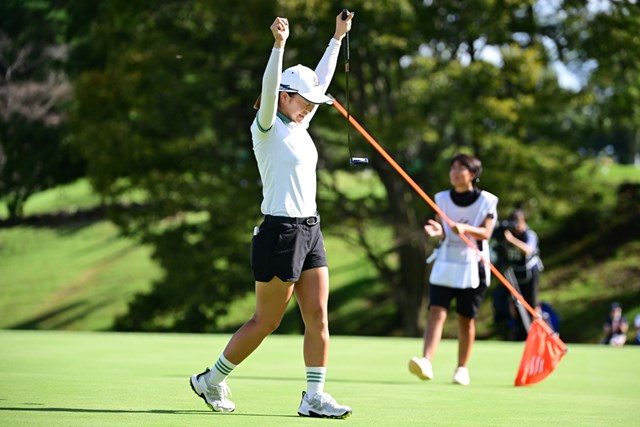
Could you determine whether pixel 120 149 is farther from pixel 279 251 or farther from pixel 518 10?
pixel 279 251

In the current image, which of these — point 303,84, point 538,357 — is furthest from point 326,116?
point 303,84

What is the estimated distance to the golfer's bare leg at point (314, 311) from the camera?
6.62 metres

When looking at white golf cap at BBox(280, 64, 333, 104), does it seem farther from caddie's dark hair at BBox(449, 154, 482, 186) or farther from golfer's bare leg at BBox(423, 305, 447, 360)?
golfer's bare leg at BBox(423, 305, 447, 360)

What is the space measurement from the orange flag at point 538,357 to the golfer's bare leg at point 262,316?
11.9 ft

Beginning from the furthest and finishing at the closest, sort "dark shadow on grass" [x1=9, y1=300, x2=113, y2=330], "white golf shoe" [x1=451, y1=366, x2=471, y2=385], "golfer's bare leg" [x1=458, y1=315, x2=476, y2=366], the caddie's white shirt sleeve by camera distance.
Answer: "dark shadow on grass" [x1=9, y1=300, x2=113, y2=330] < "golfer's bare leg" [x1=458, y1=315, x2=476, y2=366] < "white golf shoe" [x1=451, y1=366, x2=471, y2=385] < the caddie's white shirt sleeve

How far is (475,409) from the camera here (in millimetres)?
7223

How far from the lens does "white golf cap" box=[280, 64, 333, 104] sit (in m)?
6.65

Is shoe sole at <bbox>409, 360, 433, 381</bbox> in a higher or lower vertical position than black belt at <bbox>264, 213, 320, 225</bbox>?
lower

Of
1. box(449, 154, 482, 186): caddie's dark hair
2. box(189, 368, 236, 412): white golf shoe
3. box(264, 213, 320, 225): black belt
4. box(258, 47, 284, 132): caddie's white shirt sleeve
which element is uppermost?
box(258, 47, 284, 132): caddie's white shirt sleeve

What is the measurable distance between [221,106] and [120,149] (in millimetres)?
2633

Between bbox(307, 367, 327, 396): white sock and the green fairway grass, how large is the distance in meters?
0.20

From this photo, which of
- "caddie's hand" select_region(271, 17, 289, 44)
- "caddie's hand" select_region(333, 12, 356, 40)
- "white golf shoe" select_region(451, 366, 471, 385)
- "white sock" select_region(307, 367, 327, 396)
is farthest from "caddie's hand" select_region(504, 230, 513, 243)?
"caddie's hand" select_region(271, 17, 289, 44)

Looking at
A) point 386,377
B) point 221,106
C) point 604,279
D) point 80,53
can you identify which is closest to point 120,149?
point 221,106

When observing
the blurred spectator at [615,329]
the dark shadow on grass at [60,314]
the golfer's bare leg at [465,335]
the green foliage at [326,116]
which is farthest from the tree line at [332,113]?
the golfer's bare leg at [465,335]
